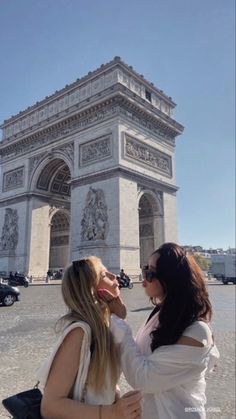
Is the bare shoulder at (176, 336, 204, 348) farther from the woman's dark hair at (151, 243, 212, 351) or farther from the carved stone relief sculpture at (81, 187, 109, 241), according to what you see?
the carved stone relief sculpture at (81, 187, 109, 241)

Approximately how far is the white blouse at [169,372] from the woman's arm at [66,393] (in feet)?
0.49

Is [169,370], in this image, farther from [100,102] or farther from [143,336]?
[100,102]

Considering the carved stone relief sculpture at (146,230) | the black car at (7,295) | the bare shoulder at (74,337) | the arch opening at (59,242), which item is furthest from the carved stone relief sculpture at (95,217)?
the bare shoulder at (74,337)

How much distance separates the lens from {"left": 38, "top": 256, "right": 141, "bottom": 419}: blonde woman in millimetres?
1316

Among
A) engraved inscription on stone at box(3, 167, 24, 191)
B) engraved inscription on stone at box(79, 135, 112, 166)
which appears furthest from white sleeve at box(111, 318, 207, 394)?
engraved inscription on stone at box(3, 167, 24, 191)

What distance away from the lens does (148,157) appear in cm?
2530

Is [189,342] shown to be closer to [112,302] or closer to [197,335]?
[197,335]

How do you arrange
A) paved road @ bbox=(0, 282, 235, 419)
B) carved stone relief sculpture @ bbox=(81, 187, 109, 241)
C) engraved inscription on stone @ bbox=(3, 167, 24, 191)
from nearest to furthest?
paved road @ bbox=(0, 282, 235, 419)
carved stone relief sculpture @ bbox=(81, 187, 109, 241)
engraved inscription on stone @ bbox=(3, 167, 24, 191)

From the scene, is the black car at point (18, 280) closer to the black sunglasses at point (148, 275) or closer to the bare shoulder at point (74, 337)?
the black sunglasses at point (148, 275)

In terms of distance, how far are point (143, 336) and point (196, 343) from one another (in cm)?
30

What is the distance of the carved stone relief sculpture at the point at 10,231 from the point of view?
27.5m

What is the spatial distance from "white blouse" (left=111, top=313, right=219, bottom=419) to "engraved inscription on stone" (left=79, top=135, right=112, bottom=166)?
21840 millimetres

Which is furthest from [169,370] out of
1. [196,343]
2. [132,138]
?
[132,138]

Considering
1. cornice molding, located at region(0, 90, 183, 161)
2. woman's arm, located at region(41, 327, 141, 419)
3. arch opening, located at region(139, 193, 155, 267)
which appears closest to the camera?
woman's arm, located at region(41, 327, 141, 419)
